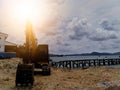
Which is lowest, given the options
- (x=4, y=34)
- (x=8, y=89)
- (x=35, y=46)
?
(x=8, y=89)

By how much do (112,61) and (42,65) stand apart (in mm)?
63616

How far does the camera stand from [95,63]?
87.2 metres

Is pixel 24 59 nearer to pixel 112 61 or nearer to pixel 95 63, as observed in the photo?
pixel 95 63

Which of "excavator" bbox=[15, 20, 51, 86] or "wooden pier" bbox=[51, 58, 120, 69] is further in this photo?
"wooden pier" bbox=[51, 58, 120, 69]

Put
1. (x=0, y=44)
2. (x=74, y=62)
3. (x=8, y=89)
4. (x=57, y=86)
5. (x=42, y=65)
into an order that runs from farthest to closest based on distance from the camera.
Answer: (x=74, y=62), (x=0, y=44), (x=42, y=65), (x=57, y=86), (x=8, y=89)

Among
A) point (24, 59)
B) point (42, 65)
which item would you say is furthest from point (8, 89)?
point (24, 59)

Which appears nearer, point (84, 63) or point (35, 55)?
point (35, 55)

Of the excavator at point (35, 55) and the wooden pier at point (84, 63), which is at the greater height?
the excavator at point (35, 55)

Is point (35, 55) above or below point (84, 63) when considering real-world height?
above

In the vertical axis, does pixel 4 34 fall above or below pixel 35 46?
above

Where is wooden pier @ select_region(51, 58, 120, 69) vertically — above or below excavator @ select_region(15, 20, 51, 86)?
below

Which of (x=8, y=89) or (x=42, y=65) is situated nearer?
(x=8, y=89)

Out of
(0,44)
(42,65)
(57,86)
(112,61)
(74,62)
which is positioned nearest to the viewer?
(57,86)

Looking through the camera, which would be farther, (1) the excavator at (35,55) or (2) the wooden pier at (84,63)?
(2) the wooden pier at (84,63)
